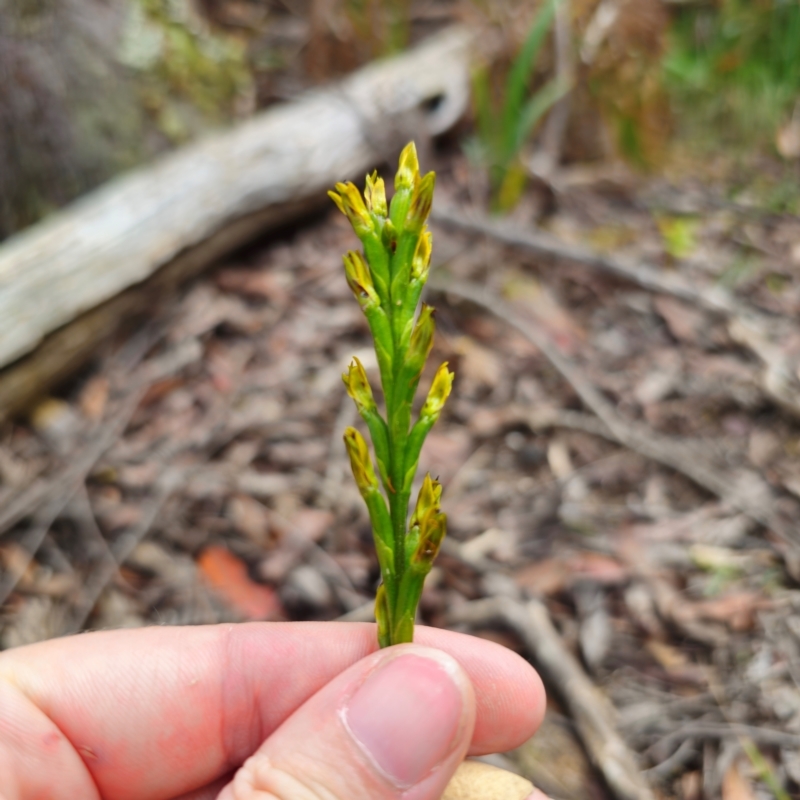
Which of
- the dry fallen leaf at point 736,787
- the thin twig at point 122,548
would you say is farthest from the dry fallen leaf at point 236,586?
the dry fallen leaf at point 736,787

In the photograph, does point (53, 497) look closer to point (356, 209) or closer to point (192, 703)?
point (192, 703)

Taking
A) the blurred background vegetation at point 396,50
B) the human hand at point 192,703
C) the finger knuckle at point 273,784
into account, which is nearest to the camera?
the finger knuckle at point 273,784

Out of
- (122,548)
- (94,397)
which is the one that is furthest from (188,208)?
(122,548)

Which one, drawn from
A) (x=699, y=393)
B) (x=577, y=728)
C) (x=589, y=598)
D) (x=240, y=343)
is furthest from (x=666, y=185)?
(x=577, y=728)

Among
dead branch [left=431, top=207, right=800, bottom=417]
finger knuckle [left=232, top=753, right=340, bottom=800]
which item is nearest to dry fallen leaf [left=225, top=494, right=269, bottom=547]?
finger knuckle [left=232, top=753, right=340, bottom=800]

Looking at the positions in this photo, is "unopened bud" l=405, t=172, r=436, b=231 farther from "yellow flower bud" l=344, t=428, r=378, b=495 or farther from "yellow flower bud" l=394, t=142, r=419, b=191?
"yellow flower bud" l=344, t=428, r=378, b=495

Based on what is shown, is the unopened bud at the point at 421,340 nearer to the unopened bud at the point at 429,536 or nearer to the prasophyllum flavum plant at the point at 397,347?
the prasophyllum flavum plant at the point at 397,347

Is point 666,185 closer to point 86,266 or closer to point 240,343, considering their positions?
point 240,343
